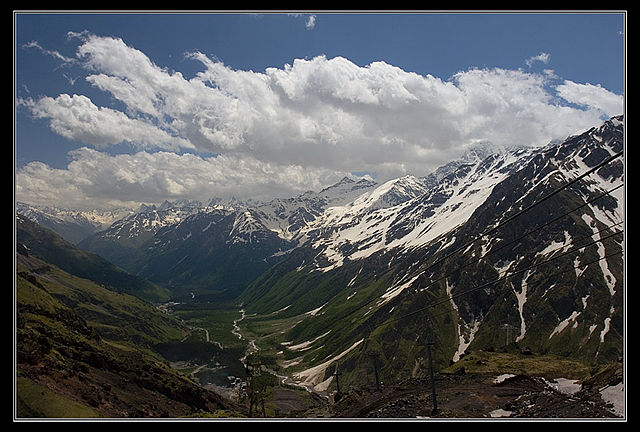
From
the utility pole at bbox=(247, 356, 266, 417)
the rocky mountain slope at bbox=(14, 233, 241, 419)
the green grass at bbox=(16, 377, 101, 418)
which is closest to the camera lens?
the green grass at bbox=(16, 377, 101, 418)

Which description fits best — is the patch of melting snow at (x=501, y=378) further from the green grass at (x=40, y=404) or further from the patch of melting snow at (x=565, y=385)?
the green grass at (x=40, y=404)

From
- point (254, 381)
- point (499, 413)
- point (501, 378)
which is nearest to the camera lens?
point (499, 413)

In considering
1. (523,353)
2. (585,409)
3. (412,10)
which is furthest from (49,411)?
(523,353)

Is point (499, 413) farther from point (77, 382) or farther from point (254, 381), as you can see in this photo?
point (77, 382)

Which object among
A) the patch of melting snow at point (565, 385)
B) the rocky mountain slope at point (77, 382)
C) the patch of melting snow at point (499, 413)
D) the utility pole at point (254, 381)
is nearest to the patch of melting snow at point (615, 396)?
the patch of melting snow at point (499, 413)

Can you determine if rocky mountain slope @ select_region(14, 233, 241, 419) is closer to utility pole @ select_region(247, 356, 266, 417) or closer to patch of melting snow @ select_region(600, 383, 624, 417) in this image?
utility pole @ select_region(247, 356, 266, 417)

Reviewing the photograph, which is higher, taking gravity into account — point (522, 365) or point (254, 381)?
point (254, 381)

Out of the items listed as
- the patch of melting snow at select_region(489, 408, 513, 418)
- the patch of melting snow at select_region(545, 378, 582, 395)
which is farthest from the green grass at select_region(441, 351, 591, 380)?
the patch of melting snow at select_region(489, 408, 513, 418)

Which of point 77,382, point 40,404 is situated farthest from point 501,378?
point 77,382

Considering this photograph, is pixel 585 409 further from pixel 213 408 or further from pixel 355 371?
pixel 355 371

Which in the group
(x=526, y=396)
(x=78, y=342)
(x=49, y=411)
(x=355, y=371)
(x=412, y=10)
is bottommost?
(x=355, y=371)

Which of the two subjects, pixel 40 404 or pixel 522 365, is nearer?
pixel 40 404
